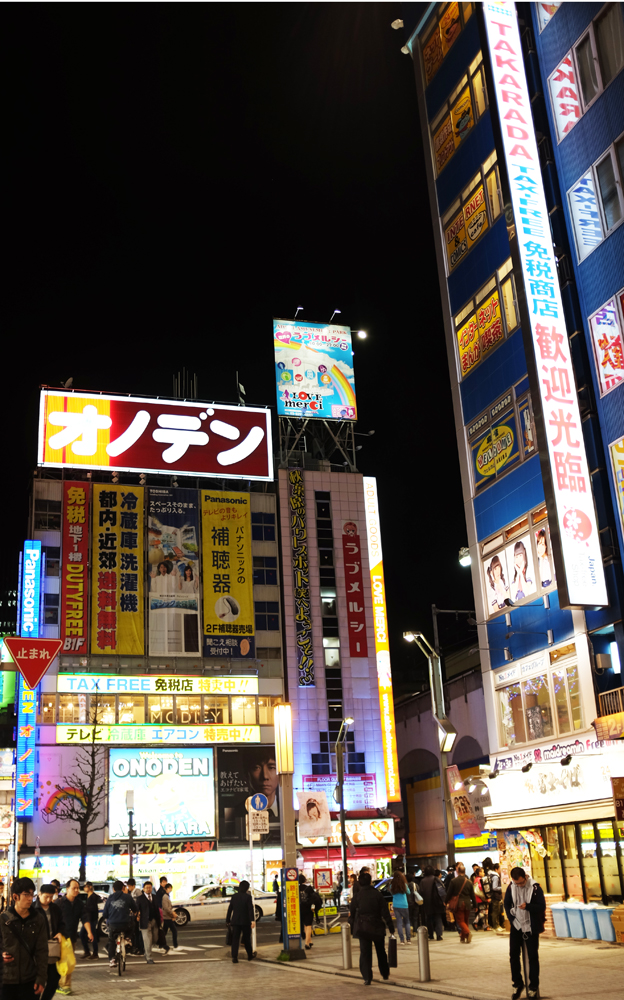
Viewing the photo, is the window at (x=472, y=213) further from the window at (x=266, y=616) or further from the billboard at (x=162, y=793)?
the billboard at (x=162, y=793)

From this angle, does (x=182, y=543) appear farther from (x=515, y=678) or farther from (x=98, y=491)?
(x=515, y=678)

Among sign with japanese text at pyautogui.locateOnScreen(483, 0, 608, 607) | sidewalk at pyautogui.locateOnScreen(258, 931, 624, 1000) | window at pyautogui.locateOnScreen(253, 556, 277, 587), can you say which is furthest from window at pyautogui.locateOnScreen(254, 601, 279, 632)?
sign with japanese text at pyautogui.locateOnScreen(483, 0, 608, 607)

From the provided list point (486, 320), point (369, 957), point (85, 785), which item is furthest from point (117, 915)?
point (85, 785)

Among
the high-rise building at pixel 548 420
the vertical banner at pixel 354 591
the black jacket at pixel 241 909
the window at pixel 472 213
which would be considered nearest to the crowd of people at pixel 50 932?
the black jacket at pixel 241 909

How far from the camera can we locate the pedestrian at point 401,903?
22031mm

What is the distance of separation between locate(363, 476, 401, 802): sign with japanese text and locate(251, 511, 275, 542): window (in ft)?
19.6

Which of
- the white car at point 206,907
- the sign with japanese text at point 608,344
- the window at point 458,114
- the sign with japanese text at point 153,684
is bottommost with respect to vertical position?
the white car at point 206,907

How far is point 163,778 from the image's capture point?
174ft

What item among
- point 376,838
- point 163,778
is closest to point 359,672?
point 376,838

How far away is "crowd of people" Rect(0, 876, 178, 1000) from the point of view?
9.67 meters

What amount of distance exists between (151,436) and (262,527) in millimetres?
8584

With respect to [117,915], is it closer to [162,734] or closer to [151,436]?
[162,734]

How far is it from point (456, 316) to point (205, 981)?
19.7m

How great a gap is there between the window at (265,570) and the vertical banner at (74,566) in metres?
9.93
